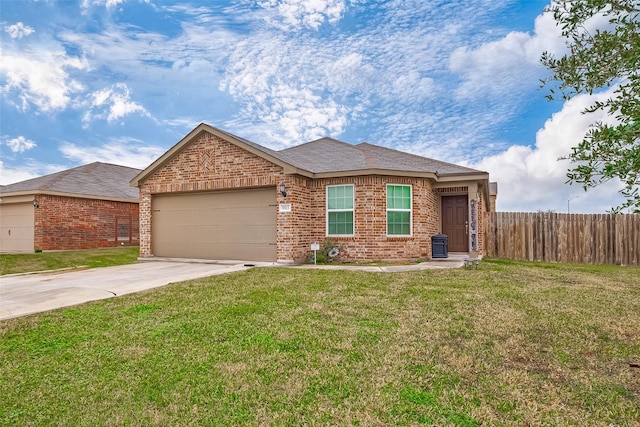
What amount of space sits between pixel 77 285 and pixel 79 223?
12080 mm

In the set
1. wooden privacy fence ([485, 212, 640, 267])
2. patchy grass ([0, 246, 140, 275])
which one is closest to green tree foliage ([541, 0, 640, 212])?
wooden privacy fence ([485, 212, 640, 267])

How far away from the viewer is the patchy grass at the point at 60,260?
12.6 m

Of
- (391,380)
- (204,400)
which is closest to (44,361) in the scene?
(204,400)

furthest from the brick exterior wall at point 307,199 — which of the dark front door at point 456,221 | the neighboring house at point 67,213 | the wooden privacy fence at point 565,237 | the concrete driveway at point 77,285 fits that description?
the neighboring house at point 67,213

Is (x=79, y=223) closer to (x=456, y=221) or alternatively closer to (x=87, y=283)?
(x=87, y=283)

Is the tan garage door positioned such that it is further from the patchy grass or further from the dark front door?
the dark front door

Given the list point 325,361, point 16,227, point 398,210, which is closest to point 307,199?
point 398,210

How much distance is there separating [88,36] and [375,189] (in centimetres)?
1126

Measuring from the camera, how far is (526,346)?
13.3 ft

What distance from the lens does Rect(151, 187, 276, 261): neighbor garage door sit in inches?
470

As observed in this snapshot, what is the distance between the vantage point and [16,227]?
1759 cm

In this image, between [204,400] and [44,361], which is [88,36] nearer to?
[44,361]

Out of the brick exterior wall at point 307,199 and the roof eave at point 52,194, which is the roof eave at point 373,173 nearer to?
the brick exterior wall at point 307,199

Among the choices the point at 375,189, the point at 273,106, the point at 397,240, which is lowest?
the point at 397,240
